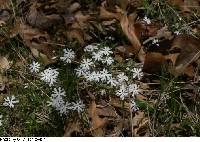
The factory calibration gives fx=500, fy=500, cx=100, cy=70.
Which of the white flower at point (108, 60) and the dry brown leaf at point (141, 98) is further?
the white flower at point (108, 60)

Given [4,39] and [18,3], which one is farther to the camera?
[18,3]

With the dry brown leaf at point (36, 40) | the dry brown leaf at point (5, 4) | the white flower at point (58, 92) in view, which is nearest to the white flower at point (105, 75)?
the white flower at point (58, 92)

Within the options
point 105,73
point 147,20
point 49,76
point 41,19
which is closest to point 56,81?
point 49,76

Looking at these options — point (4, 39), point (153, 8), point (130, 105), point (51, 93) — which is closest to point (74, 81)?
point (51, 93)

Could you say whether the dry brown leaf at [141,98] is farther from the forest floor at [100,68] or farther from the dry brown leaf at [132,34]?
the dry brown leaf at [132,34]

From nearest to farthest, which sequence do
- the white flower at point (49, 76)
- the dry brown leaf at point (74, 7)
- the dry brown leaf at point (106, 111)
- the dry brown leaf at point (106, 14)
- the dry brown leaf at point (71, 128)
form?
1. the dry brown leaf at point (71, 128)
2. the dry brown leaf at point (106, 111)
3. the white flower at point (49, 76)
4. the dry brown leaf at point (106, 14)
5. the dry brown leaf at point (74, 7)

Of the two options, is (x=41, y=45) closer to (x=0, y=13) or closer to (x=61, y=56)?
(x=61, y=56)

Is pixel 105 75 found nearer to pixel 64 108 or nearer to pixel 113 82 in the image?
pixel 113 82

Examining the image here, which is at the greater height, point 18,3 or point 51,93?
point 18,3

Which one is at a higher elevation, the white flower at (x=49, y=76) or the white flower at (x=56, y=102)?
the white flower at (x=49, y=76)
